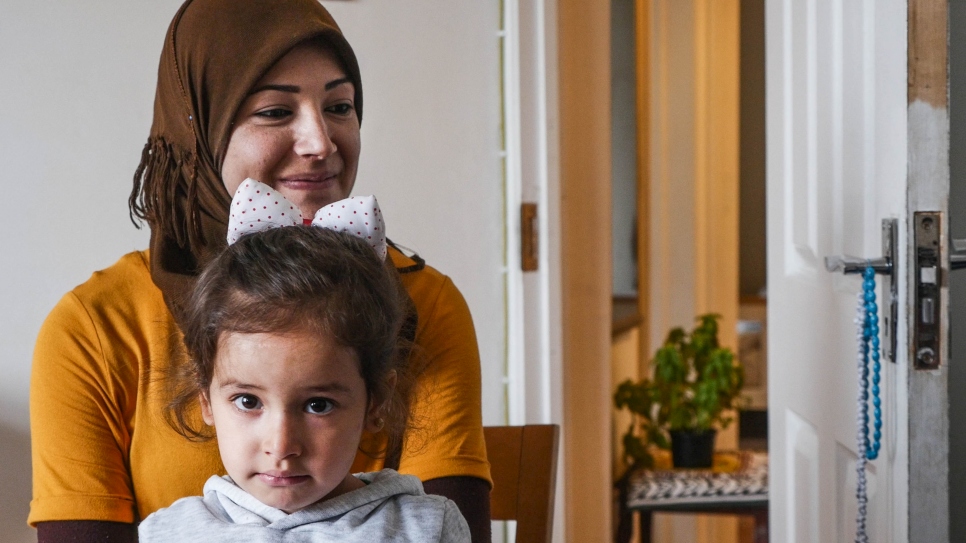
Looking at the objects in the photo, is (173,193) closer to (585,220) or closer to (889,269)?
Result: (889,269)

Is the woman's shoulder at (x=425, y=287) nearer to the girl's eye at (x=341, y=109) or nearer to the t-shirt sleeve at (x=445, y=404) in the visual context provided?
the t-shirt sleeve at (x=445, y=404)

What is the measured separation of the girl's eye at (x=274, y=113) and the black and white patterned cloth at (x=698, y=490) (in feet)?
5.49

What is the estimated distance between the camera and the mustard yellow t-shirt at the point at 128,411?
1.10 meters

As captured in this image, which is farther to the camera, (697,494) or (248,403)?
(697,494)

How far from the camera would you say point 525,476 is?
1.34m

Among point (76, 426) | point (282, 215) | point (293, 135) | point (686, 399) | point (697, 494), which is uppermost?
point (293, 135)

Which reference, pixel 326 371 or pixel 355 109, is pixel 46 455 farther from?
pixel 355 109

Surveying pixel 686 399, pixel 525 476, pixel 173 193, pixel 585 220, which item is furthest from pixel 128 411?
pixel 686 399

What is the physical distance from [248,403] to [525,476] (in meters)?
0.51

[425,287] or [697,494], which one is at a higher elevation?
[425,287]

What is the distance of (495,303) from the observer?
1.96 metres

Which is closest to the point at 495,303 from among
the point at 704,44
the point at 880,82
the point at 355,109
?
the point at 355,109

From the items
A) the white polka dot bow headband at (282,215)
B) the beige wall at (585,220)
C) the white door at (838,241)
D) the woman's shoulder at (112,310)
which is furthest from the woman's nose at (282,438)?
the beige wall at (585,220)

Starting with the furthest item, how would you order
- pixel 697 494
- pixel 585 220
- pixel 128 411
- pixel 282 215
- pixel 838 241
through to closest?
pixel 697 494 < pixel 585 220 < pixel 838 241 < pixel 128 411 < pixel 282 215
